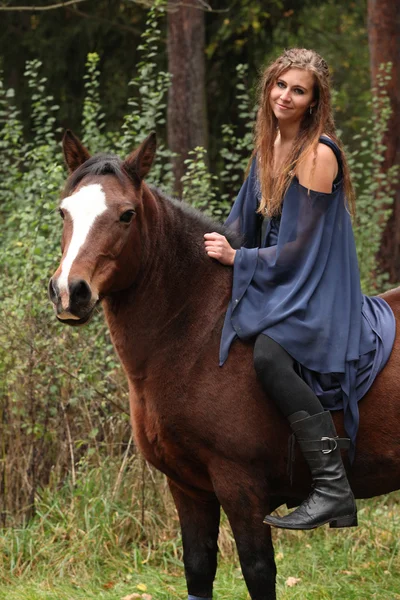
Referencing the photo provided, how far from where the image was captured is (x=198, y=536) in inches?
165

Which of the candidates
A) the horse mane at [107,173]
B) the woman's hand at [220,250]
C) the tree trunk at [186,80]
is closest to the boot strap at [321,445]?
the woman's hand at [220,250]

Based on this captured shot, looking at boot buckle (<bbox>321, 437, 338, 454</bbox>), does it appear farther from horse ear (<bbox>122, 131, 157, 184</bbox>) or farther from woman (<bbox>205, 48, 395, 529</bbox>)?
horse ear (<bbox>122, 131, 157, 184</bbox>)

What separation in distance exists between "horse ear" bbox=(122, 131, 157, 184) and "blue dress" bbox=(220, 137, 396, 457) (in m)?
0.60

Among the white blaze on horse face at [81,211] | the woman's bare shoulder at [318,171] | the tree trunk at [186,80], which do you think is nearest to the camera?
the white blaze on horse face at [81,211]

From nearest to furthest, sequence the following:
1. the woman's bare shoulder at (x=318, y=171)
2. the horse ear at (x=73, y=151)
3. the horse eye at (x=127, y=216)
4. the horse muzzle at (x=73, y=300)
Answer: the horse muzzle at (x=73, y=300) → the horse eye at (x=127, y=216) → the woman's bare shoulder at (x=318, y=171) → the horse ear at (x=73, y=151)

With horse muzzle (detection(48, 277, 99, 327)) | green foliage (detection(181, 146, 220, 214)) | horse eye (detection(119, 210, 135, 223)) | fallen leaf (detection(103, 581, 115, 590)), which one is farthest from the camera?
green foliage (detection(181, 146, 220, 214))

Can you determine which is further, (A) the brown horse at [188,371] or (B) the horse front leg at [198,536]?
(B) the horse front leg at [198,536]

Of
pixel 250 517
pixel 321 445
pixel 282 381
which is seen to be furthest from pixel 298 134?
pixel 250 517

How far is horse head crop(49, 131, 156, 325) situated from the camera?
3445 millimetres

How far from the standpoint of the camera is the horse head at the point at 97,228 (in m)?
3.45

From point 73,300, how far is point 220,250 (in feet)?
2.91

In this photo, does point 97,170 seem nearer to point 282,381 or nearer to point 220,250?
point 220,250

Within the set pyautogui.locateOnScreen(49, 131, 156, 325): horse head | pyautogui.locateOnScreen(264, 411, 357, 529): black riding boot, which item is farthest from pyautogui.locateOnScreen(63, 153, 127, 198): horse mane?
pyautogui.locateOnScreen(264, 411, 357, 529): black riding boot

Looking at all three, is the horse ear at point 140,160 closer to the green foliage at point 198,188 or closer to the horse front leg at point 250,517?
the horse front leg at point 250,517
